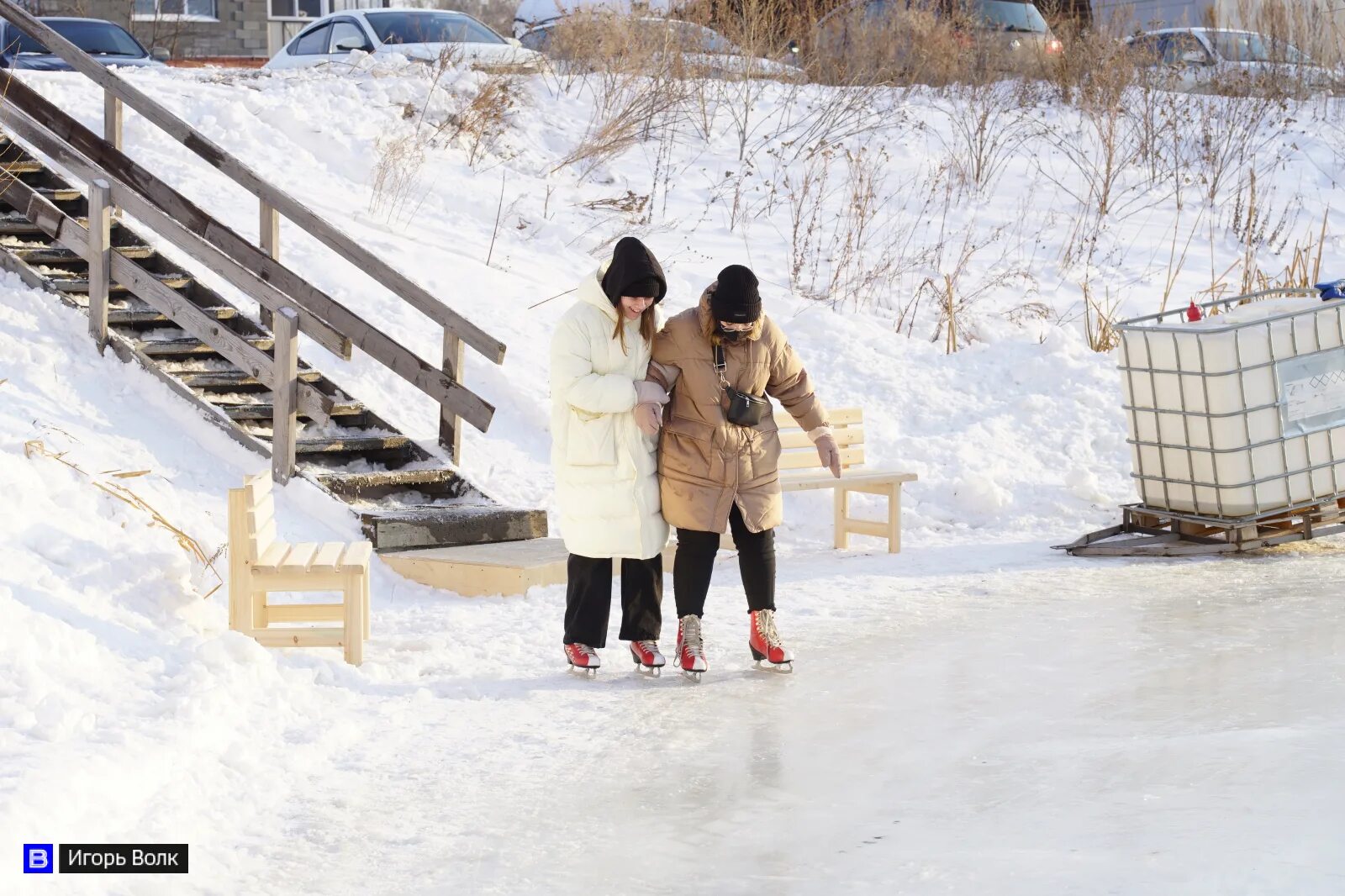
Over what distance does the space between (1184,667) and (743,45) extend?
13.1 m

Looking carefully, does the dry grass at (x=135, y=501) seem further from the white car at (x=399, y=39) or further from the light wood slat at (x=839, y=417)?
the white car at (x=399, y=39)

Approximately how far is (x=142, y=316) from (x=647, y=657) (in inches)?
175

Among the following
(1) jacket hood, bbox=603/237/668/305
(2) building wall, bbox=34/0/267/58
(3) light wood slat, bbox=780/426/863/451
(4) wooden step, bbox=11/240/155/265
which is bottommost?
(3) light wood slat, bbox=780/426/863/451

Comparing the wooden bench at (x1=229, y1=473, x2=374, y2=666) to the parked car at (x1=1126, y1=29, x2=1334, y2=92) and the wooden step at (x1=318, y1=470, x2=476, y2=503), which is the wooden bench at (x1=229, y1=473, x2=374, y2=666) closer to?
the wooden step at (x1=318, y1=470, x2=476, y2=503)

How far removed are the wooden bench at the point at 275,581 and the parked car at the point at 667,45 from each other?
11540mm

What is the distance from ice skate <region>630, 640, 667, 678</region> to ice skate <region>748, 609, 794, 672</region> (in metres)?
0.35

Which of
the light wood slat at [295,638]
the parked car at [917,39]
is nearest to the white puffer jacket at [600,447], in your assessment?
the light wood slat at [295,638]

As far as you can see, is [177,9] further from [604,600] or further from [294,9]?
[604,600]

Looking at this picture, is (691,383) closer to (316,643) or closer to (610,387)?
(610,387)

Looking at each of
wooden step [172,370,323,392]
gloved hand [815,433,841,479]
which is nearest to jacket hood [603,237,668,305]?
gloved hand [815,433,841,479]

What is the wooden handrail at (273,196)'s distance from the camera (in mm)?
8117

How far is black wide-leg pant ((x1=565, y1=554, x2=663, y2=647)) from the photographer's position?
5691 millimetres

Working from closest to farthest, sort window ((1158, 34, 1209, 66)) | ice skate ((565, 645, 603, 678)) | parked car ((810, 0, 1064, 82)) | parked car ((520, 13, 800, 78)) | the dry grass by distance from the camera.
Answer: ice skate ((565, 645, 603, 678)) → the dry grass → parked car ((520, 13, 800, 78)) → parked car ((810, 0, 1064, 82)) → window ((1158, 34, 1209, 66))

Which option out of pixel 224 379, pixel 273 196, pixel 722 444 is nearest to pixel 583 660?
pixel 722 444
